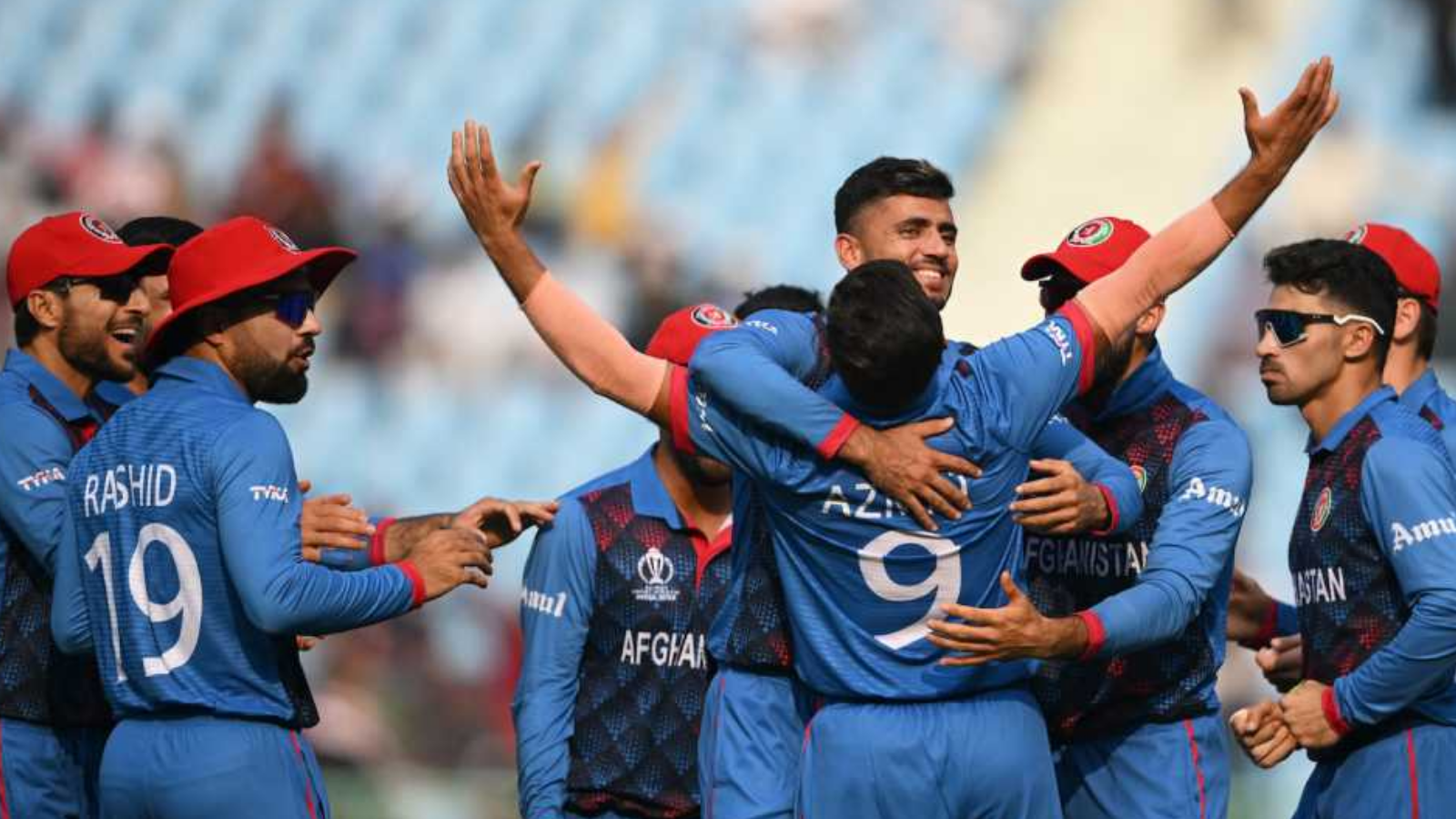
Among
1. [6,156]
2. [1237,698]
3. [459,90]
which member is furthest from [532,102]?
[1237,698]

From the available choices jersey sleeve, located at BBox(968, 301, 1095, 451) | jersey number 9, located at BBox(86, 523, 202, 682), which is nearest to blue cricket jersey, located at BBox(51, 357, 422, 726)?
jersey number 9, located at BBox(86, 523, 202, 682)

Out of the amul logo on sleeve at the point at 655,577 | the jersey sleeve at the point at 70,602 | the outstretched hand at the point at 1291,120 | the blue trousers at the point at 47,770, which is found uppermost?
the outstretched hand at the point at 1291,120

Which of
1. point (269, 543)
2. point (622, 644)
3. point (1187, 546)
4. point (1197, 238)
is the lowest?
point (622, 644)

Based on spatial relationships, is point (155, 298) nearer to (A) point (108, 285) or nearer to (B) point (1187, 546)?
(A) point (108, 285)

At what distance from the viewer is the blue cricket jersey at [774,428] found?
4629 millimetres

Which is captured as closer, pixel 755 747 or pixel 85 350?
pixel 755 747

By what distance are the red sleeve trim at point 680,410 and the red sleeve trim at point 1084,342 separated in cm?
97

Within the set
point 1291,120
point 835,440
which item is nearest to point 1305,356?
point 1291,120

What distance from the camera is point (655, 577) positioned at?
18.9ft

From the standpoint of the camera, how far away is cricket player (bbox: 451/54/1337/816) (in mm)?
4629

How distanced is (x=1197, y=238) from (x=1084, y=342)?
1.33ft

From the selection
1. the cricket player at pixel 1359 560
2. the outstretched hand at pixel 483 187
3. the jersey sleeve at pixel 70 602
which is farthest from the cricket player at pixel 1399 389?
the jersey sleeve at pixel 70 602

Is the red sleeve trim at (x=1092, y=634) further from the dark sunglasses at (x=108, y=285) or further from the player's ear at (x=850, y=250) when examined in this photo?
the dark sunglasses at (x=108, y=285)

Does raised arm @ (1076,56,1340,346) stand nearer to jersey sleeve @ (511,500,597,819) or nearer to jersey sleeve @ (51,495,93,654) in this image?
jersey sleeve @ (511,500,597,819)
